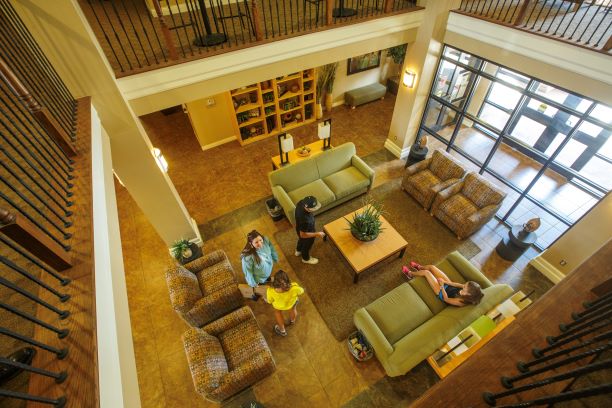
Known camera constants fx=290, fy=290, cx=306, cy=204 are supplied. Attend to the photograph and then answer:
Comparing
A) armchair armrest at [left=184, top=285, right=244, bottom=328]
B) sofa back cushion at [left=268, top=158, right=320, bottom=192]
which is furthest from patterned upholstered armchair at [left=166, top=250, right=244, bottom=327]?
sofa back cushion at [left=268, top=158, right=320, bottom=192]

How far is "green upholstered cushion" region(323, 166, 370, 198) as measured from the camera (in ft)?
18.7

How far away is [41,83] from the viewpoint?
2.61m

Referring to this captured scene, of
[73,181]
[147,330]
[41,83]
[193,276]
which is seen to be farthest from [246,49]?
[147,330]

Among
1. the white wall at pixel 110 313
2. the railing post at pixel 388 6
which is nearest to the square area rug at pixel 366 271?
the white wall at pixel 110 313

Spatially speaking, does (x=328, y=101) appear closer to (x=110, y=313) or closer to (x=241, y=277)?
(x=241, y=277)

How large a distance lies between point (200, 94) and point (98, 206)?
2735 mm

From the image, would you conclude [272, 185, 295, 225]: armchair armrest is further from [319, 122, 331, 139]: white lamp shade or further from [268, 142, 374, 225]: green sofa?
[319, 122, 331, 139]: white lamp shade

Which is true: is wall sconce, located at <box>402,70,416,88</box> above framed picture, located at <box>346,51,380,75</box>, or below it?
below

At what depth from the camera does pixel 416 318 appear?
3.95 metres

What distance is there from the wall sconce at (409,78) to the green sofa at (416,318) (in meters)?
3.69

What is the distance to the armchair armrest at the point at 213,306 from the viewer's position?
3.88 meters

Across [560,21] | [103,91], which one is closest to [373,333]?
[103,91]

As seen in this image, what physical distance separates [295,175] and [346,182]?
1.03 m

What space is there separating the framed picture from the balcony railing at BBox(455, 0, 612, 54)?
341 cm
